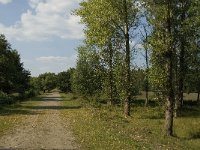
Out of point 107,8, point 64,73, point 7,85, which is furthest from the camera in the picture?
point 64,73

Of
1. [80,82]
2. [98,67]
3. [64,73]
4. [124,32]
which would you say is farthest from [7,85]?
[64,73]

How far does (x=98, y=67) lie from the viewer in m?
58.4

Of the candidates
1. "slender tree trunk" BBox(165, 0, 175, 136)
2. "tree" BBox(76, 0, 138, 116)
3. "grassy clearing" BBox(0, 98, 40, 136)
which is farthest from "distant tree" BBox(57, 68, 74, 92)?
"slender tree trunk" BBox(165, 0, 175, 136)

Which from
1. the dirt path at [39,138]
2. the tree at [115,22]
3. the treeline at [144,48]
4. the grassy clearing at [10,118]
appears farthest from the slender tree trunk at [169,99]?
the tree at [115,22]

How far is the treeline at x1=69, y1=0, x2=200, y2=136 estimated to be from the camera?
89.7 ft

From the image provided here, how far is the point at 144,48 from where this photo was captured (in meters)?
28.8

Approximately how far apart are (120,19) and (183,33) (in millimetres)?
12667

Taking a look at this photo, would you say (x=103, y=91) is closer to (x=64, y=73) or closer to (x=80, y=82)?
(x=80, y=82)

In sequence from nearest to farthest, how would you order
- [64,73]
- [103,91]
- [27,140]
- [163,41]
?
[27,140] < [163,41] < [103,91] < [64,73]

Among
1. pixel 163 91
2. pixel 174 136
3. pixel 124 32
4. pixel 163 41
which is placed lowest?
pixel 174 136

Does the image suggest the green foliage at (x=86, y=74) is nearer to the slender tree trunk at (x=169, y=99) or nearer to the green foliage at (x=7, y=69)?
the green foliage at (x=7, y=69)

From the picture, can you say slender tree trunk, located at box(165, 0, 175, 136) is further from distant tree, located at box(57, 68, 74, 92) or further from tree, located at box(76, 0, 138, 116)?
distant tree, located at box(57, 68, 74, 92)

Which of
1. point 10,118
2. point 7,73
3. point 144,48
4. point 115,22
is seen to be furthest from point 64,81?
point 144,48

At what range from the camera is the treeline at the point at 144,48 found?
27.3 meters
